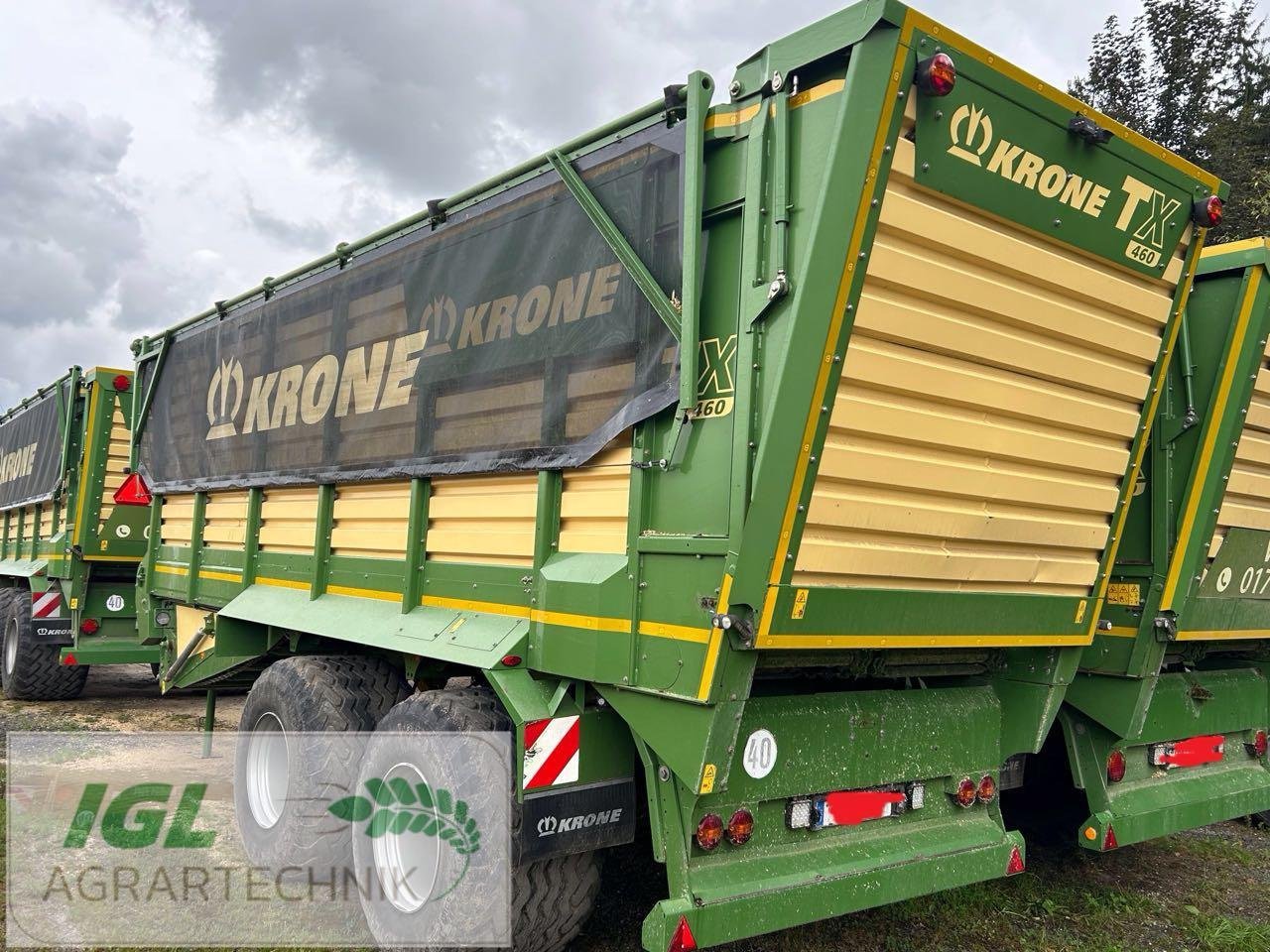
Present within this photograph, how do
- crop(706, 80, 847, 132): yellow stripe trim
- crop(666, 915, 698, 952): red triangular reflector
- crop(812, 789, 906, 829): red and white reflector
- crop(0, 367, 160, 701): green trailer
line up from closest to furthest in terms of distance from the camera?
crop(706, 80, 847, 132): yellow stripe trim
crop(666, 915, 698, 952): red triangular reflector
crop(812, 789, 906, 829): red and white reflector
crop(0, 367, 160, 701): green trailer

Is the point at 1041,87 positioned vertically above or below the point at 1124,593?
above

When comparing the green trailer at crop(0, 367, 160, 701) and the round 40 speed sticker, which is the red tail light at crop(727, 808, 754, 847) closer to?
the round 40 speed sticker

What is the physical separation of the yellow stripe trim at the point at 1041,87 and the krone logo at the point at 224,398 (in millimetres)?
4446

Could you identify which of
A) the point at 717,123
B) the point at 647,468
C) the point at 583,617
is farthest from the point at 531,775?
the point at 717,123

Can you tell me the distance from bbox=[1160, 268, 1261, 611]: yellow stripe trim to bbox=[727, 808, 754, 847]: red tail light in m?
2.35

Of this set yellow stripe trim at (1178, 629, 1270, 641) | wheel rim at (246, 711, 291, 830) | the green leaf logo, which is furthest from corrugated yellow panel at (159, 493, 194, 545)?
yellow stripe trim at (1178, 629, 1270, 641)

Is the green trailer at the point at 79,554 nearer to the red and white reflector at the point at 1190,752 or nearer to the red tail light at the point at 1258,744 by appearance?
the red and white reflector at the point at 1190,752

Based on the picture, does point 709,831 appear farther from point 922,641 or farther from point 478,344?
point 478,344

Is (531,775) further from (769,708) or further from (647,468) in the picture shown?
(647,468)

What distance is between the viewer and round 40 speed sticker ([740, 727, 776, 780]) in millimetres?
3312

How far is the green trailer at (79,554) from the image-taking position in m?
8.91

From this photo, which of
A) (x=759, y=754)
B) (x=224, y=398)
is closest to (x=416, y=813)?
(x=759, y=754)

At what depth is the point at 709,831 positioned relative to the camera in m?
3.19

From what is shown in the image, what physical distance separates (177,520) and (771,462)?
526cm
